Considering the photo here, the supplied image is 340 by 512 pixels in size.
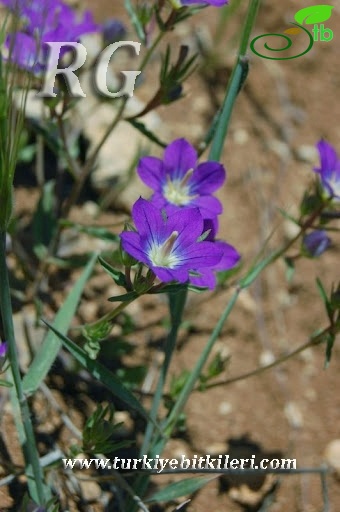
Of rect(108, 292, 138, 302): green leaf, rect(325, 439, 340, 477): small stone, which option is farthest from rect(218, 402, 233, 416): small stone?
rect(108, 292, 138, 302): green leaf

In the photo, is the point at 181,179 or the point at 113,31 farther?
the point at 113,31

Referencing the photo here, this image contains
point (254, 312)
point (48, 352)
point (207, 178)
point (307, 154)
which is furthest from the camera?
point (307, 154)

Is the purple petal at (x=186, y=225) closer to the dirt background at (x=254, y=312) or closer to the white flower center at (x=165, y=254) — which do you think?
the white flower center at (x=165, y=254)

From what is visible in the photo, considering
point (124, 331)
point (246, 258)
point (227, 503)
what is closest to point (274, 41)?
point (246, 258)

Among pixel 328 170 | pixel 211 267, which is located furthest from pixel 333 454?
pixel 211 267

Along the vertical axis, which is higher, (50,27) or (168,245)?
(50,27)

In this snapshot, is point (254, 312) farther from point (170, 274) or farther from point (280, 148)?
point (170, 274)

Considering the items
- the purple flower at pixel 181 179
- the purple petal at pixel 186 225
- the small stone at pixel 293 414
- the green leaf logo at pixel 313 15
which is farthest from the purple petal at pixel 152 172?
the green leaf logo at pixel 313 15

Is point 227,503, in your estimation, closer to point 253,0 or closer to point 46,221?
point 46,221
